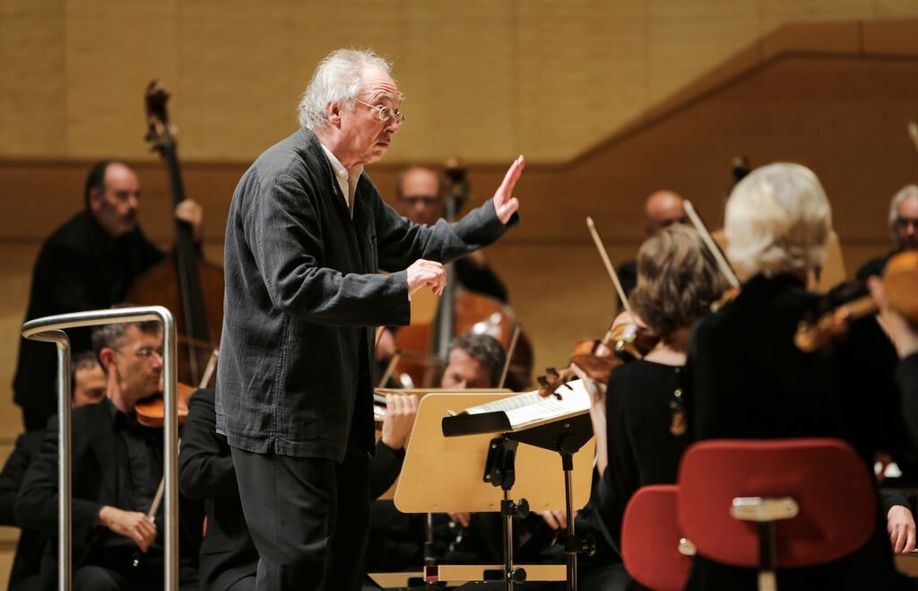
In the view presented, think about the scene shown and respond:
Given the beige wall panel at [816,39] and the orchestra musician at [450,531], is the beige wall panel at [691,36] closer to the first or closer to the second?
the beige wall panel at [816,39]

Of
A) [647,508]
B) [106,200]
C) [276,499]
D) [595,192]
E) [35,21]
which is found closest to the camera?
[647,508]

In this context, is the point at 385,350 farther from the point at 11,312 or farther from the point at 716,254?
the point at 716,254

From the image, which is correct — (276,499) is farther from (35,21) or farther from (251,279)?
(35,21)

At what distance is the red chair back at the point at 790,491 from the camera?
2238 mm

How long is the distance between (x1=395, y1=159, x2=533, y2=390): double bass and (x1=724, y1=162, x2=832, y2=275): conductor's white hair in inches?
137

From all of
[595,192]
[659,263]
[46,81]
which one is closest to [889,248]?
[595,192]

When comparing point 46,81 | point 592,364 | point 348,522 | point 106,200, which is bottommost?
point 348,522

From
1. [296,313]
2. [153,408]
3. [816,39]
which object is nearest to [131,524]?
[153,408]

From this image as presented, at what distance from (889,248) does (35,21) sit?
449 centimetres

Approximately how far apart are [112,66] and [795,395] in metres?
5.29

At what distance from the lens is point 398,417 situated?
12.1 feet

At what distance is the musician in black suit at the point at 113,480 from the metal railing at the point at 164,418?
3.27ft

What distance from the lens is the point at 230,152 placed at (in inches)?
276

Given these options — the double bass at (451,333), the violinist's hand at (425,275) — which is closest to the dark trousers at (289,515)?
the violinist's hand at (425,275)
